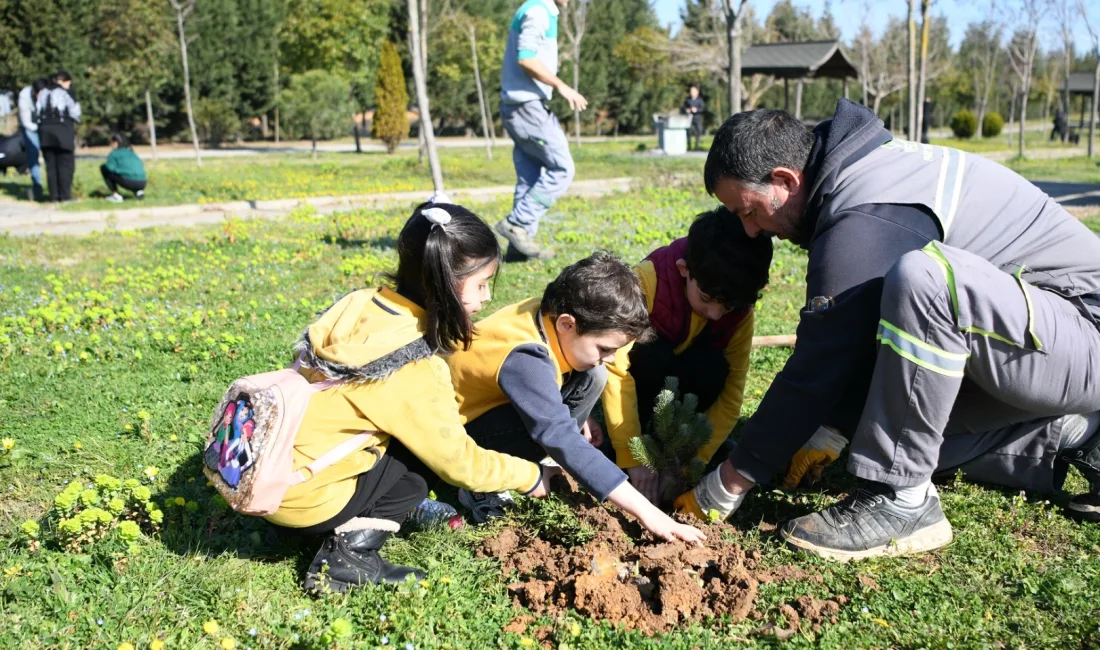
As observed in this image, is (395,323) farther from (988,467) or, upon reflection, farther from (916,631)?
(988,467)

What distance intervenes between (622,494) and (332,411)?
36.4 inches

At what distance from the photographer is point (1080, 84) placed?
49844mm

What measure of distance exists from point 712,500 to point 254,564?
1.50m

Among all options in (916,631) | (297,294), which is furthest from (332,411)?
(297,294)

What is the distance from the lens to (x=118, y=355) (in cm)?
475

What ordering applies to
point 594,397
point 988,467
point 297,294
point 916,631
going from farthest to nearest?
1. point 297,294
2. point 594,397
3. point 988,467
4. point 916,631

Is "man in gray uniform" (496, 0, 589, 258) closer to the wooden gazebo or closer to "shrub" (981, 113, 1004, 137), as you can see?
the wooden gazebo

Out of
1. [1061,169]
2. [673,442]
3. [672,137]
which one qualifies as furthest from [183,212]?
[1061,169]

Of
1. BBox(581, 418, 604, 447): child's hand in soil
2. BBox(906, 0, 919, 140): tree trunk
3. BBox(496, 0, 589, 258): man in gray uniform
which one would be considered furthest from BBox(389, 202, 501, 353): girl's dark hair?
BBox(906, 0, 919, 140): tree trunk

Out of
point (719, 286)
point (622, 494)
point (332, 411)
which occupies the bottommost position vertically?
point (622, 494)

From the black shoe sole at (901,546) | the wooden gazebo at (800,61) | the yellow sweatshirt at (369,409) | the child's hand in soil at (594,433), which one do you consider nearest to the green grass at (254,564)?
the black shoe sole at (901,546)

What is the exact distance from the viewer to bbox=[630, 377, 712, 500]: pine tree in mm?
3129

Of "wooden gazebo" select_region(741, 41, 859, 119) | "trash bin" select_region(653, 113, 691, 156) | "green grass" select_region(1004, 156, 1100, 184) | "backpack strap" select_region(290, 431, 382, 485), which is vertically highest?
"wooden gazebo" select_region(741, 41, 859, 119)

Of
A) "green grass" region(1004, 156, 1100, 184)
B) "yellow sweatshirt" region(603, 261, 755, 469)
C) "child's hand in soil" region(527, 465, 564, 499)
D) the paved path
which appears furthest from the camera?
"green grass" region(1004, 156, 1100, 184)
